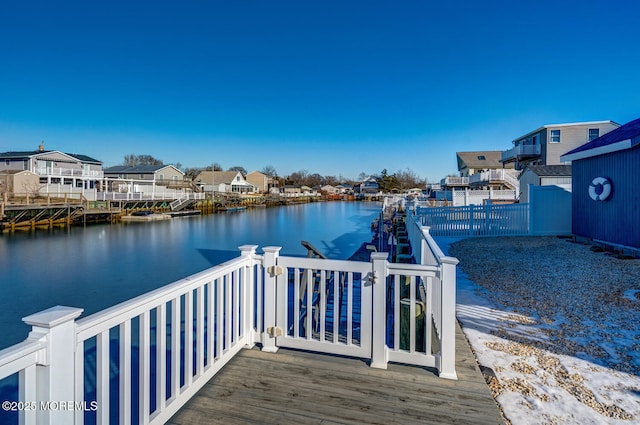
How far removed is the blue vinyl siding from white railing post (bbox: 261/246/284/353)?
8251mm

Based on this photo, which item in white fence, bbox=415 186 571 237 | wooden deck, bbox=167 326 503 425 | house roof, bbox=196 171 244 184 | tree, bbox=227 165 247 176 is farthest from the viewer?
tree, bbox=227 165 247 176

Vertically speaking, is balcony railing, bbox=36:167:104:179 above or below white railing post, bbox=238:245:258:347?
above

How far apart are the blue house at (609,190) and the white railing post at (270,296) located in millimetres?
8234

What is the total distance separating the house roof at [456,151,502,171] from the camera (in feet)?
126

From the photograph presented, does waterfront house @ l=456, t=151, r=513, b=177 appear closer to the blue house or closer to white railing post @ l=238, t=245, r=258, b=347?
the blue house

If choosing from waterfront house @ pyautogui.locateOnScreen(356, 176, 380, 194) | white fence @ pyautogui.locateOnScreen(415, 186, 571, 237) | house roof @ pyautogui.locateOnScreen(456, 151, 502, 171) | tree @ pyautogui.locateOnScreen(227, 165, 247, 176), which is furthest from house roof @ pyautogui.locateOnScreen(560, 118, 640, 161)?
tree @ pyautogui.locateOnScreen(227, 165, 247, 176)

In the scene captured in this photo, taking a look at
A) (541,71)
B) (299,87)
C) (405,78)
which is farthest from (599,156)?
(299,87)

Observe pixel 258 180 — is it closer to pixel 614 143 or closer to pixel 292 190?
pixel 292 190

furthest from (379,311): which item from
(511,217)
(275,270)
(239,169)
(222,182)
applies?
(239,169)

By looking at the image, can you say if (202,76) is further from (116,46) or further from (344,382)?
(344,382)

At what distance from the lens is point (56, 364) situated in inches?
54.4

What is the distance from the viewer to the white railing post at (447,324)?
261 cm

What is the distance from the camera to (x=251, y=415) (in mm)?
2191

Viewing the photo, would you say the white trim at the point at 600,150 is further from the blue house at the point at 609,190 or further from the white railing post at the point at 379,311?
the white railing post at the point at 379,311
